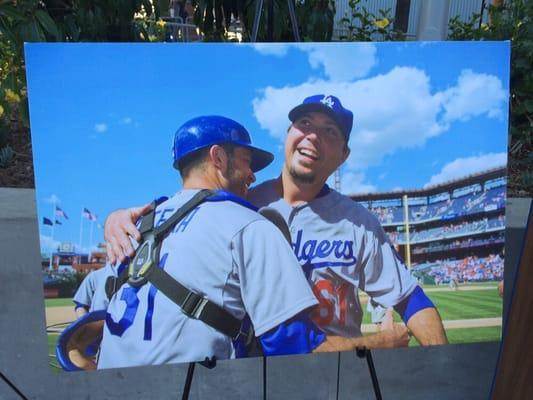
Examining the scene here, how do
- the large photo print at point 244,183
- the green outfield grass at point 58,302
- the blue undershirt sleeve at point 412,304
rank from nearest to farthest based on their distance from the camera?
1. the large photo print at point 244,183
2. the green outfield grass at point 58,302
3. the blue undershirt sleeve at point 412,304

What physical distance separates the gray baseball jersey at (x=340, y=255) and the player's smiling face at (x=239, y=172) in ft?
0.11

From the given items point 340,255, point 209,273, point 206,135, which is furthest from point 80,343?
point 340,255

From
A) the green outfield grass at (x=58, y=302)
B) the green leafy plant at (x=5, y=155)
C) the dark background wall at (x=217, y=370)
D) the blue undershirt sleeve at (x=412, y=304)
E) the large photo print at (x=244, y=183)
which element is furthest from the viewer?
the green leafy plant at (x=5, y=155)

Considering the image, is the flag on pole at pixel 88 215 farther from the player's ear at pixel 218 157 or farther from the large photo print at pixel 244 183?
the player's ear at pixel 218 157

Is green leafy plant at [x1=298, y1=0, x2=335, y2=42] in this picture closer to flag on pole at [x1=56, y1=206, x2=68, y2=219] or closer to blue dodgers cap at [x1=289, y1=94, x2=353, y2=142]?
blue dodgers cap at [x1=289, y1=94, x2=353, y2=142]

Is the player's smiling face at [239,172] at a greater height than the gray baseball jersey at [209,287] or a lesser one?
→ greater

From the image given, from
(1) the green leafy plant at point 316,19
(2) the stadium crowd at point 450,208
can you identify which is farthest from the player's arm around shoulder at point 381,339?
(1) the green leafy plant at point 316,19

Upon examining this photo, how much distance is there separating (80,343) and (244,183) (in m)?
0.75

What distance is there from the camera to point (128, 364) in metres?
1.70

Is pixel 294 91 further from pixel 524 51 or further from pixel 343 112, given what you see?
pixel 524 51

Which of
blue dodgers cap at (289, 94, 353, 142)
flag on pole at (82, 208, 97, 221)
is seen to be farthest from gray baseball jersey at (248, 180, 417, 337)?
flag on pole at (82, 208, 97, 221)

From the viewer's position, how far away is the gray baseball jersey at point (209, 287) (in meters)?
1.62

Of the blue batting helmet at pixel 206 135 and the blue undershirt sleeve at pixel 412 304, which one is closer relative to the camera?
the blue batting helmet at pixel 206 135

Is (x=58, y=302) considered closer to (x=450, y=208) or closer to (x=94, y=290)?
(x=94, y=290)
